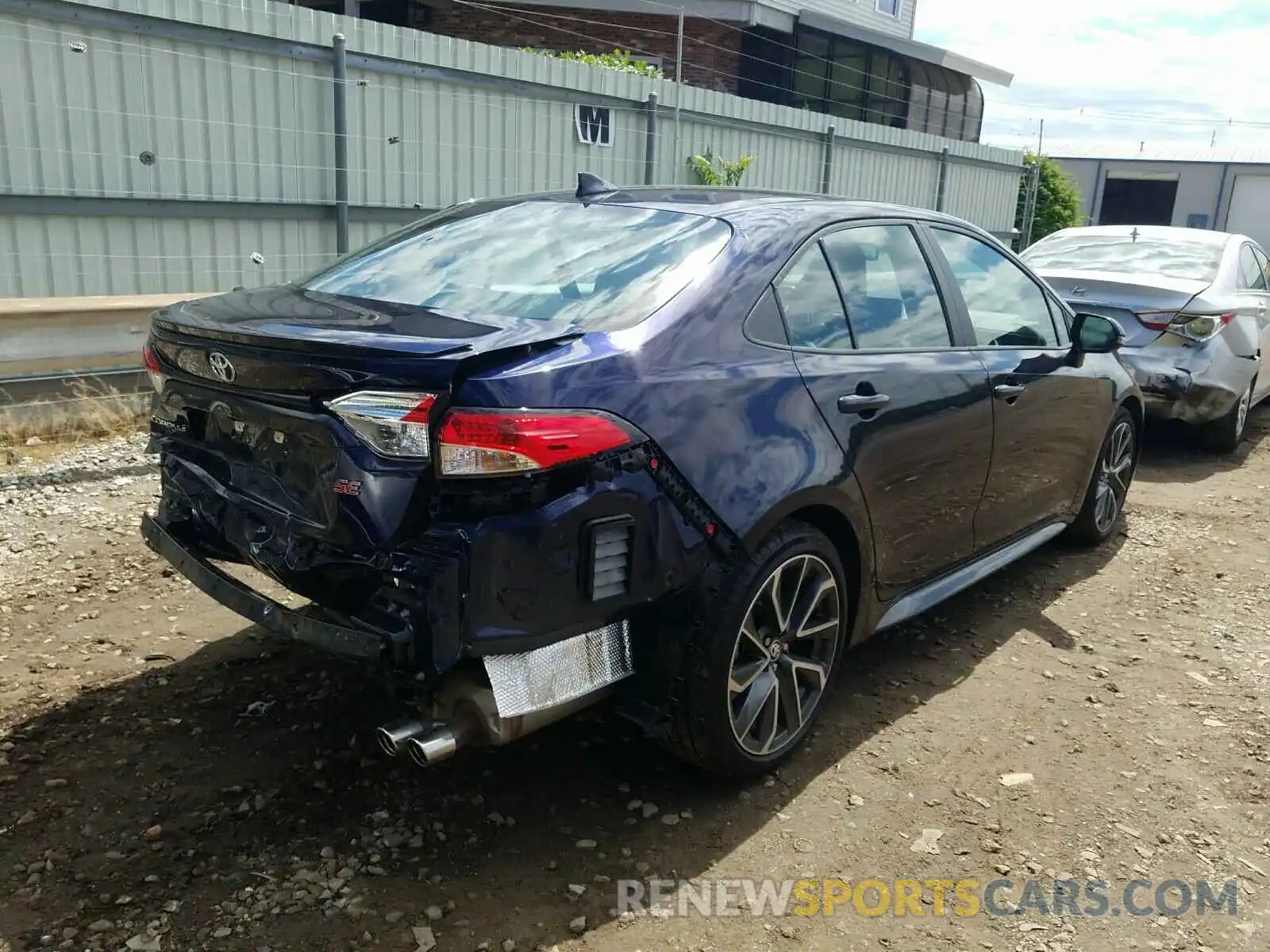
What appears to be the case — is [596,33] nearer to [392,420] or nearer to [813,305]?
[813,305]

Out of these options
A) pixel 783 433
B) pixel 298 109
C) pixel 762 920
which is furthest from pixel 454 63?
pixel 762 920

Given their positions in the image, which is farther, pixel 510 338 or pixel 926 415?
pixel 926 415

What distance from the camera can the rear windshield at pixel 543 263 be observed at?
297cm

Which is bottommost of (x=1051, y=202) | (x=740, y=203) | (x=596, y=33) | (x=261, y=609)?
(x=261, y=609)

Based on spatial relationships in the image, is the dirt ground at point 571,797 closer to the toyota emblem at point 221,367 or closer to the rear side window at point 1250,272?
the toyota emblem at point 221,367

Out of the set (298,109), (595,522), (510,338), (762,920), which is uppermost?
(298,109)

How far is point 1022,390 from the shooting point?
4223mm

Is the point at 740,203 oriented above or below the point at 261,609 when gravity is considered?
above

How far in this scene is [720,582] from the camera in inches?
113

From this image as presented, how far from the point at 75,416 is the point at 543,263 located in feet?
13.9

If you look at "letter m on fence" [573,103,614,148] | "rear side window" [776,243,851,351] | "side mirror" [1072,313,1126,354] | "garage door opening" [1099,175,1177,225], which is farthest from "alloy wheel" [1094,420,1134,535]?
"garage door opening" [1099,175,1177,225]

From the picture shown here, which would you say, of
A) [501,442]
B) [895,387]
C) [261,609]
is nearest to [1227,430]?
[895,387]

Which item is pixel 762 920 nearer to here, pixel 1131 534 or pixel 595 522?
pixel 595 522

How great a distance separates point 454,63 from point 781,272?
641 centimetres
